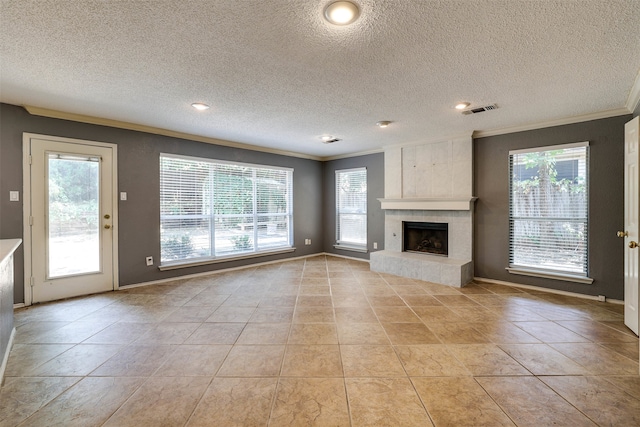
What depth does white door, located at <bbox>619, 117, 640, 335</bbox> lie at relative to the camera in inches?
97.6

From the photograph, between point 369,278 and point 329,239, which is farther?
point 329,239

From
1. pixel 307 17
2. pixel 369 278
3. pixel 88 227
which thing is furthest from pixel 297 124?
pixel 88 227

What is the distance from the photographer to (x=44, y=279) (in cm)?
344

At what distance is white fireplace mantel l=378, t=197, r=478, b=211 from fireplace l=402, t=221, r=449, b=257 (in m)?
0.34

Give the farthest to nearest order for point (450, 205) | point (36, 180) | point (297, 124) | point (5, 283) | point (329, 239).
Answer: point (329, 239), point (450, 205), point (297, 124), point (36, 180), point (5, 283)

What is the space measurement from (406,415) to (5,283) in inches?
125

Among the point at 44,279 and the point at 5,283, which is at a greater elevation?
the point at 5,283

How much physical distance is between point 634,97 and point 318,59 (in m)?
3.34

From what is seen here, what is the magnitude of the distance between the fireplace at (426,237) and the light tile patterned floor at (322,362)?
138cm

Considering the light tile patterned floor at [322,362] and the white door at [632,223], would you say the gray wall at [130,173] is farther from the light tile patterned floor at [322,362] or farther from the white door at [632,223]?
the white door at [632,223]

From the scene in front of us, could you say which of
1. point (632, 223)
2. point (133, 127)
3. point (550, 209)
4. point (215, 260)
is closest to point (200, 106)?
point (133, 127)

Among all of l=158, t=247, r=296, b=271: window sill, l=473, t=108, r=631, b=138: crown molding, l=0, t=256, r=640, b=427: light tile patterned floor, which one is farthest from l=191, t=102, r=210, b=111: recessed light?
l=473, t=108, r=631, b=138: crown molding

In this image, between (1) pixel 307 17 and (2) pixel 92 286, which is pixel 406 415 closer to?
(1) pixel 307 17

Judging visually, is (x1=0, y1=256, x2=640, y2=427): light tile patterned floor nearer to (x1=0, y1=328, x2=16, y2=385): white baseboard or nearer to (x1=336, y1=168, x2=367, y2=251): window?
(x1=0, y1=328, x2=16, y2=385): white baseboard
